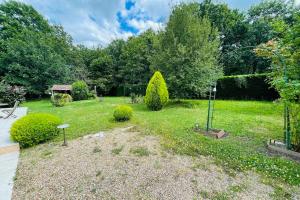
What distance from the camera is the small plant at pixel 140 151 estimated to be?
3.48m

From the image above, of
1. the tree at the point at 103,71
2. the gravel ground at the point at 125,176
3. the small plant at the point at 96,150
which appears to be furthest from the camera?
the tree at the point at 103,71

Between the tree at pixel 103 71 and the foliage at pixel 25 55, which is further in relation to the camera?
the tree at pixel 103 71

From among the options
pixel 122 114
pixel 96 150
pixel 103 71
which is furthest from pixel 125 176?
pixel 103 71

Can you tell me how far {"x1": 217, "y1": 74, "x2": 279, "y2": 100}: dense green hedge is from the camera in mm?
10484

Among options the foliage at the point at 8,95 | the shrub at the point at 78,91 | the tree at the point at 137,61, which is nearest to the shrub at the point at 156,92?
the shrub at the point at 78,91

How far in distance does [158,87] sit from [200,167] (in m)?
5.57

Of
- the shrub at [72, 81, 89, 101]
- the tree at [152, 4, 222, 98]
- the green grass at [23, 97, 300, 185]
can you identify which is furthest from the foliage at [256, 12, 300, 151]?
the shrub at [72, 81, 89, 101]

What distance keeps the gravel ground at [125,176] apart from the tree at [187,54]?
6355 mm

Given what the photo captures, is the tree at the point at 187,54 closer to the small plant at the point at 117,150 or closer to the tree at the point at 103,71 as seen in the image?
the small plant at the point at 117,150

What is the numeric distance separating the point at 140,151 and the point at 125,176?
3.22 ft

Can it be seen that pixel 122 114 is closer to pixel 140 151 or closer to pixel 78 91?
pixel 140 151

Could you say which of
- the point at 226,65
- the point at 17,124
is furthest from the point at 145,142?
the point at 226,65

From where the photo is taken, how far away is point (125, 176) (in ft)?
8.78

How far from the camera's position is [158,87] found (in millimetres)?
8109
